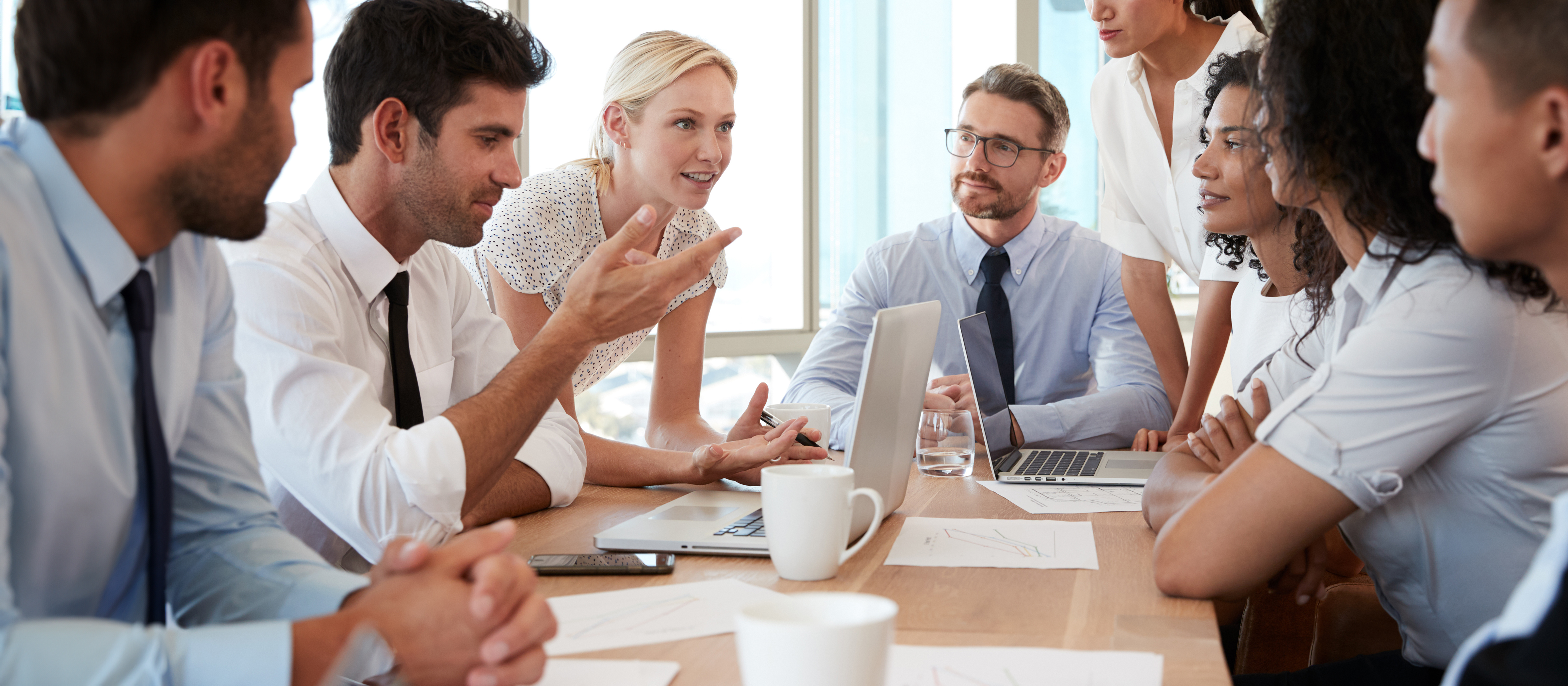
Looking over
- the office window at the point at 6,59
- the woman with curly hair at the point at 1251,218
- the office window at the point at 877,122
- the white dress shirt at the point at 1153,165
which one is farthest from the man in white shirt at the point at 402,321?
the office window at the point at 877,122

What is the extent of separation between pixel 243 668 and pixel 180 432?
31 centimetres

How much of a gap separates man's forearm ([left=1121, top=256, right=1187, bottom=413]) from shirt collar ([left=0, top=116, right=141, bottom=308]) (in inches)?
85.1

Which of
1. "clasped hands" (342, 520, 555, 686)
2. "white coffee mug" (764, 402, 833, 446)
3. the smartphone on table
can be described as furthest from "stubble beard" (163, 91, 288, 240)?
"white coffee mug" (764, 402, 833, 446)

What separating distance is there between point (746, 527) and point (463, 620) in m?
0.57

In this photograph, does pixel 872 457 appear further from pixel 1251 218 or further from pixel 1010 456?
pixel 1251 218

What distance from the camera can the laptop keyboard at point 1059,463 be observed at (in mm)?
1729

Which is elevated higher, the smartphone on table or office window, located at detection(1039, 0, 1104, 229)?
office window, located at detection(1039, 0, 1104, 229)

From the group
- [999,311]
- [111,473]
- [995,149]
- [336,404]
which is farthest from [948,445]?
[111,473]

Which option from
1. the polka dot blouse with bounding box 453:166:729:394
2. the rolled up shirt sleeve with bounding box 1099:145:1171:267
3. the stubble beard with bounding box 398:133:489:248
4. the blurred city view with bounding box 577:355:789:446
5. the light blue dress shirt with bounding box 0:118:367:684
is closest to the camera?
the light blue dress shirt with bounding box 0:118:367:684

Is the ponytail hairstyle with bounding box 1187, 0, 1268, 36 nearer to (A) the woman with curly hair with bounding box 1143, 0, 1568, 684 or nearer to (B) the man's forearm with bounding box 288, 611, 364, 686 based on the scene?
(A) the woman with curly hair with bounding box 1143, 0, 1568, 684

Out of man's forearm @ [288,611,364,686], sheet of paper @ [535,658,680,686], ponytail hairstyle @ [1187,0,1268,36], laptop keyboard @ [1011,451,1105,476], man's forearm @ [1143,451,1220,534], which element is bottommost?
laptop keyboard @ [1011,451,1105,476]

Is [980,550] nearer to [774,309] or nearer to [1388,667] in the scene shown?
[1388,667]

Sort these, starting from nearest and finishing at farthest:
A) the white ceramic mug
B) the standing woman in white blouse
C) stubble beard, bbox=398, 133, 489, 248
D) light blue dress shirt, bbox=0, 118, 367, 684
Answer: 1. the white ceramic mug
2. light blue dress shirt, bbox=0, 118, 367, 684
3. stubble beard, bbox=398, 133, 489, 248
4. the standing woman in white blouse

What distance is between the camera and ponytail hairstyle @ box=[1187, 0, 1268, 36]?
2439 millimetres
